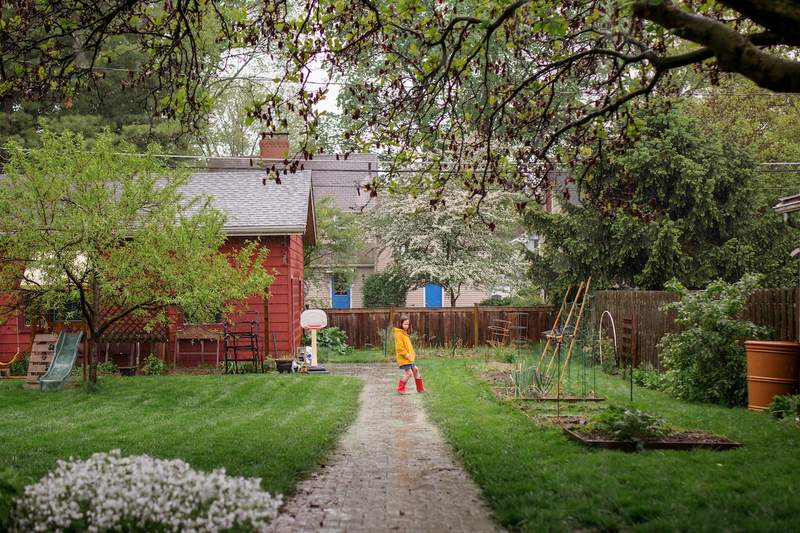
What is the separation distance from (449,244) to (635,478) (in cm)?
2164

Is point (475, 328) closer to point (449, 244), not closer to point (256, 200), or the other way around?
point (449, 244)

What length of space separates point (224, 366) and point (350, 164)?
21.3 m

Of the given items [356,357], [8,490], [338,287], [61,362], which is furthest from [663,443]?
[338,287]

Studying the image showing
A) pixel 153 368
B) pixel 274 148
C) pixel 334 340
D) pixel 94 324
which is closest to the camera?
pixel 94 324

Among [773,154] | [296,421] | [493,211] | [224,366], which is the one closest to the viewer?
[296,421]

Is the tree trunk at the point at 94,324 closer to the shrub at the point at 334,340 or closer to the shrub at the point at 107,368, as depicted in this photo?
the shrub at the point at 107,368

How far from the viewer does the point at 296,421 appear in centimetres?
1070

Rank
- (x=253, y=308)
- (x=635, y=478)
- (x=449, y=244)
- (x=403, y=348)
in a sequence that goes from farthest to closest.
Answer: (x=449, y=244) < (x=253, y=308) < (x=403, y=348) < (x=635, y=478)

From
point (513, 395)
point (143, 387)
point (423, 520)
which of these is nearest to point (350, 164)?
point (143, 387)

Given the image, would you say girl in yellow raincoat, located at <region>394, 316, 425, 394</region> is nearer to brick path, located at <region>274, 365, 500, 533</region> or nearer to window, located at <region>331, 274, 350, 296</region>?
brick path, located at <region>274, 365, 500, 533</region>

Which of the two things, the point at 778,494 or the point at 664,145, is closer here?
the point at 778,494

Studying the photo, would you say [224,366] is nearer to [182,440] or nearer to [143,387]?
[143,387]

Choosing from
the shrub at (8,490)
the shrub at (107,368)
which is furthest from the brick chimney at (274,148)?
the shrub at (8,490)

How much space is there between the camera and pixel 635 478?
22.1ft
